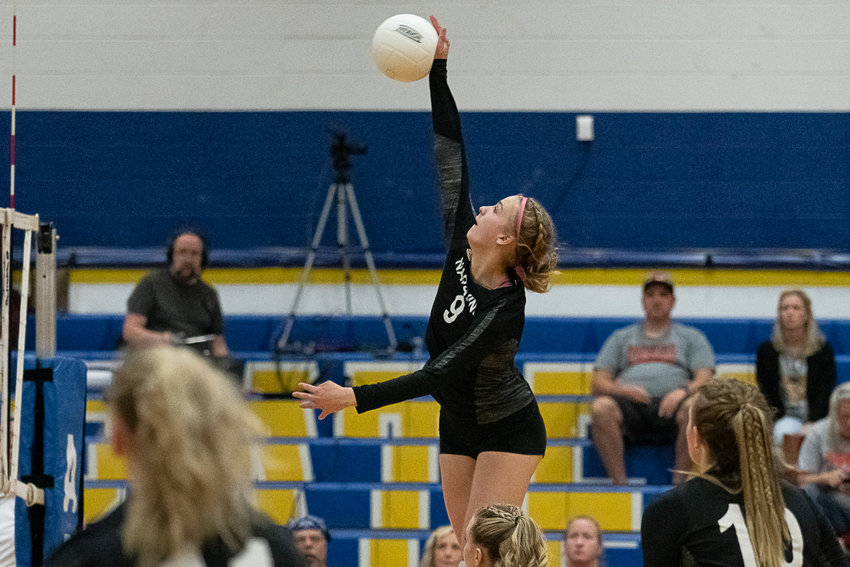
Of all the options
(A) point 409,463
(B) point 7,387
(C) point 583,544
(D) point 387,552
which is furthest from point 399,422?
(B) point 7,387

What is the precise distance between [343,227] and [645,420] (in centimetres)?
265

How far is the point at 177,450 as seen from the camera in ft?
4.98

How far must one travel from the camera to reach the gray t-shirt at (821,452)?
527 centimetres

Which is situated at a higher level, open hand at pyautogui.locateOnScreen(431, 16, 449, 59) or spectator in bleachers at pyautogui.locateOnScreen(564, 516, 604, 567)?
open hand at pyautogui.locateOnScreen(431, 16, 449, 59)

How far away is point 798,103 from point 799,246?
40.1 inches

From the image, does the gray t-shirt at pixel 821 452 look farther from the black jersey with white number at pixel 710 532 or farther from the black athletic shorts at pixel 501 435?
the black jersey with white number at pixel 710 532

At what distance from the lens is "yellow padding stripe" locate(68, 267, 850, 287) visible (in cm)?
755

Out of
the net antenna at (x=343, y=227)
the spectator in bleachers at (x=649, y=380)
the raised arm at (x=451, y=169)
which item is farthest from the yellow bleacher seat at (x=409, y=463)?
the raised arm at (x=451, y=169)

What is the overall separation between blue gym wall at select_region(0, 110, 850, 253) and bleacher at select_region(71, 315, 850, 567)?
0.79m

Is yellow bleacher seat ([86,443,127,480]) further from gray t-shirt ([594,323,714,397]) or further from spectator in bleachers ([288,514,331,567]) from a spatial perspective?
gray t-shirt ([594,323,714,397])

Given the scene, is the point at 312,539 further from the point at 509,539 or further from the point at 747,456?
the point at 747,456

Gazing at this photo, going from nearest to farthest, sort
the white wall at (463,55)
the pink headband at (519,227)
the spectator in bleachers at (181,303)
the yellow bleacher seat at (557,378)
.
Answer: the pink headband at (519,227)
the spectator in bleachers at (181,303)
the yellow bleacher seat at (557,378)
the white wall at (463,55)

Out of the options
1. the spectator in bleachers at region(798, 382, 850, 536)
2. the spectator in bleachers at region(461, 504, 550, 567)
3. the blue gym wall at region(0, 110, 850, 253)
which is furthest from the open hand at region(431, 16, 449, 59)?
the blue gym wall at region(0, 110, 850, 253)

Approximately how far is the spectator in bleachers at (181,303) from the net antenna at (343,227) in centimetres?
93
